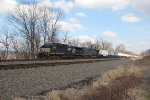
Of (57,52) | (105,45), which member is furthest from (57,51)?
(105,45)

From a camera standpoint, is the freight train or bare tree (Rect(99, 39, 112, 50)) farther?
bare tree (Rect(99, 39, 112, 50))

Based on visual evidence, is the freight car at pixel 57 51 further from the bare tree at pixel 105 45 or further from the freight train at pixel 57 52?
the bare tree at pixel 105 45

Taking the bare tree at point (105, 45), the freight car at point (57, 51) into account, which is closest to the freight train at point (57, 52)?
the freight car at point (57, 51)

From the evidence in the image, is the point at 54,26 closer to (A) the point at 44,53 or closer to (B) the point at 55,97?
(A) the point at 44,53

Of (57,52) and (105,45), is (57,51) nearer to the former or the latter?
(57,52)

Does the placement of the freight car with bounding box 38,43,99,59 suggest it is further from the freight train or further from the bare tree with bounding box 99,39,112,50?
the bare tree with bounding box 99,39,112,50

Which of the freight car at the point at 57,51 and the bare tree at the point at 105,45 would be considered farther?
the bare tree at the point at 105,45

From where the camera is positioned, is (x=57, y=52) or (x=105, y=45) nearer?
(x=57, y=52)

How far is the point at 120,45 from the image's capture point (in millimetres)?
181875

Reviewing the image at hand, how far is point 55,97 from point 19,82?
3667mm

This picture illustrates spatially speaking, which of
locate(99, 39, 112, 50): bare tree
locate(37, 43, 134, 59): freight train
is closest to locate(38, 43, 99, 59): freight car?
locate(37, 43, 134, 59): freight train

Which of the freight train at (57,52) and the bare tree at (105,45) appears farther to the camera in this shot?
the bare tree at (105,45)

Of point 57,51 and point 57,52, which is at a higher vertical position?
point 57,51

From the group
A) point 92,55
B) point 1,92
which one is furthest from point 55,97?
point 92,55
